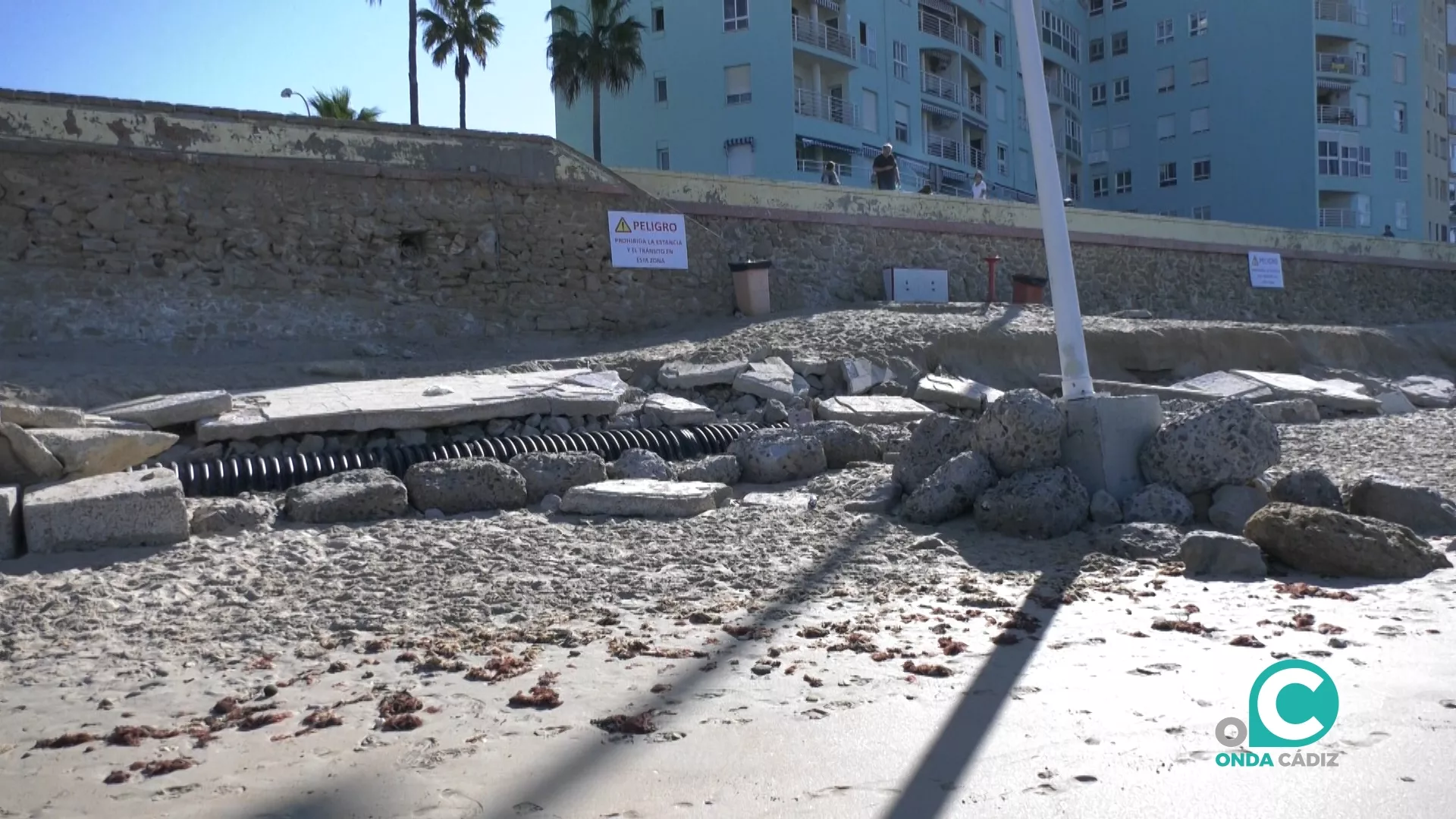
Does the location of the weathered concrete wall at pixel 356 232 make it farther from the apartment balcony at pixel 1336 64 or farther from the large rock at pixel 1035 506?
the apartment balcony at pixel 1336 64

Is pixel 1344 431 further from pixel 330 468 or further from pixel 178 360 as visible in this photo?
pixel 178 360

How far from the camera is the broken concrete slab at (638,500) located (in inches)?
298

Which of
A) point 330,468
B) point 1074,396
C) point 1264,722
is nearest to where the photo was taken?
point 1264,722

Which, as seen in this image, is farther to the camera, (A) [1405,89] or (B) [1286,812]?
(A) [1405,89]

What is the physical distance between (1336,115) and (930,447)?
151 ft

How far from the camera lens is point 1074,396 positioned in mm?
8047

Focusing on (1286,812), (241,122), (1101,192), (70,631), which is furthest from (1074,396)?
(1101,192)

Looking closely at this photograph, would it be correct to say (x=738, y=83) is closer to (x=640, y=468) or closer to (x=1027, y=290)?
(x=1027, y=290)

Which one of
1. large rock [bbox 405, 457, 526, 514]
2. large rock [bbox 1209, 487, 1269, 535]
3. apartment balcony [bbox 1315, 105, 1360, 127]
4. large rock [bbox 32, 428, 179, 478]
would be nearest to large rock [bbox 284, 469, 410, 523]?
large rock [bbox 405, 457, 526, 514]

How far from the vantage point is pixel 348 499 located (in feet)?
24.3

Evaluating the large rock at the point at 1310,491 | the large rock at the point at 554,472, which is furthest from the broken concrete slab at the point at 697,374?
the large rock at the point at 1310,491

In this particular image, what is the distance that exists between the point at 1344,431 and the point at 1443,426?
1.05 meters

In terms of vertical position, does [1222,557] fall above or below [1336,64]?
below

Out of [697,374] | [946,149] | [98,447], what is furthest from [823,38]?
[98,447]
